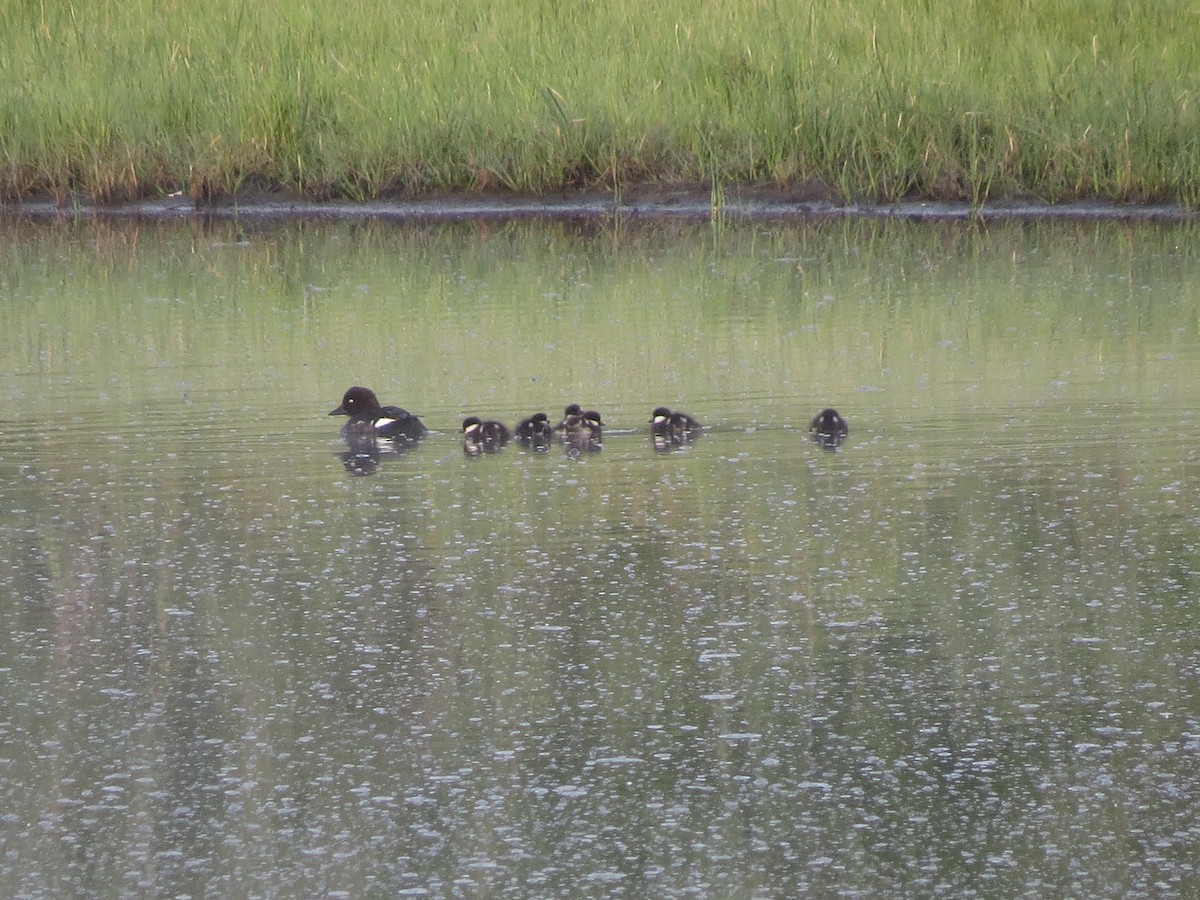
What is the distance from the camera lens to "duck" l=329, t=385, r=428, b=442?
25.2 feet

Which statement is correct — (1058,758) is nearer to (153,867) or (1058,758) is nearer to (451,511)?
(153,867)

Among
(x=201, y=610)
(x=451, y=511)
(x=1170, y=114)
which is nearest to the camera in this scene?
(x=201, y=610)

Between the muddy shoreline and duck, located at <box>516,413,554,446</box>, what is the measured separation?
7877 millimetres

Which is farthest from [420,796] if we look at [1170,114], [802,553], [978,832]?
[1170,114]

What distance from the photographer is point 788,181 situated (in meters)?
15.6

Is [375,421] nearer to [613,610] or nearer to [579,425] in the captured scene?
[579,425]

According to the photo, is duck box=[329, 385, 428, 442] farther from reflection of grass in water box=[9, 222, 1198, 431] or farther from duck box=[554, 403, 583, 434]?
duck box=[554, 403, 583, 434]

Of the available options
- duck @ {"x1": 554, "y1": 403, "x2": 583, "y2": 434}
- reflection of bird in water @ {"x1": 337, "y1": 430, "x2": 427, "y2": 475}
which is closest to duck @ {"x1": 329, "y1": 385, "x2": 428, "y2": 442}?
reflection of bird in water @ {"x1": 337, "y1": 430, "x2": 427, "y2": 475}

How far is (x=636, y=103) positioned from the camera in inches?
627

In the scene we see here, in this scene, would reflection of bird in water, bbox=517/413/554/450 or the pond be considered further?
reflection of bird in water, bbox=517/413/554/450

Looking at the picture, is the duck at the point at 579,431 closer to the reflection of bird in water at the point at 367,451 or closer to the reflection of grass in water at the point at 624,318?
the reflection of grass in water at the point at 624,318

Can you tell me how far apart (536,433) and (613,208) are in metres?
8.50

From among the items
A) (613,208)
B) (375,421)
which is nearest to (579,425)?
(375,421)

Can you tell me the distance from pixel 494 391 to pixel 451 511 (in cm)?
228
